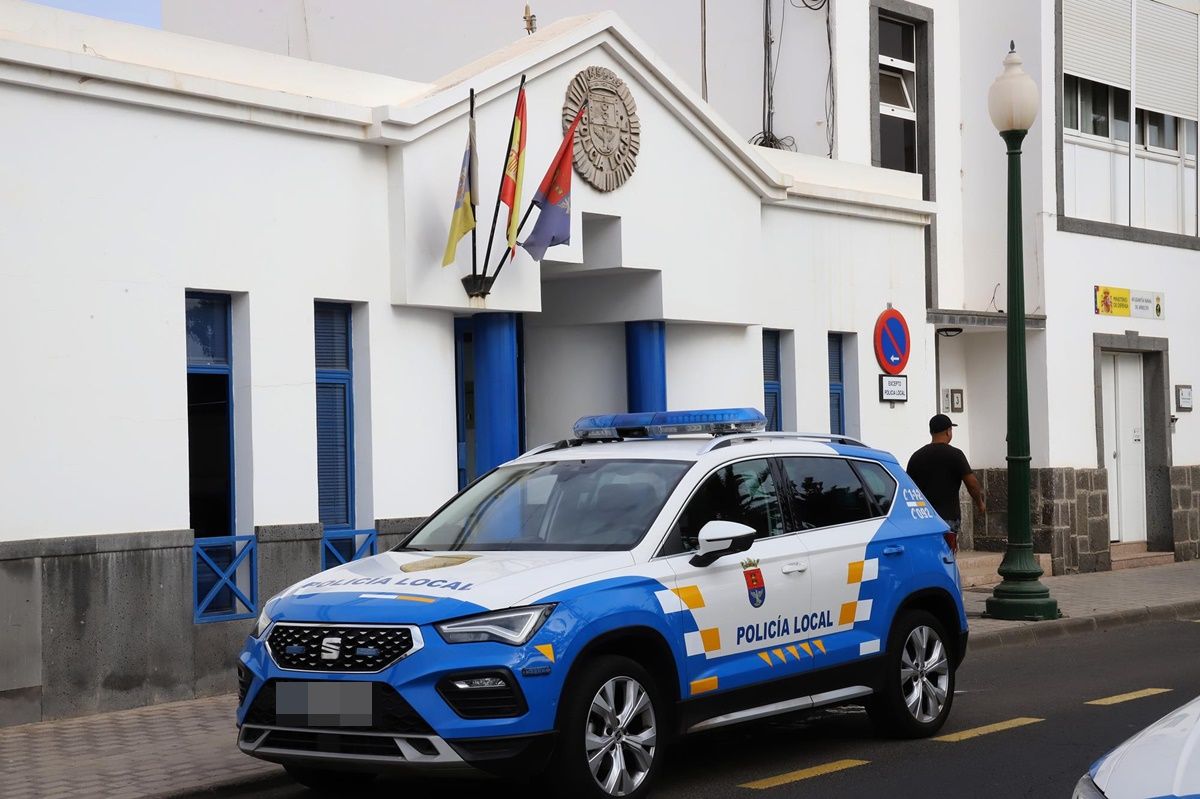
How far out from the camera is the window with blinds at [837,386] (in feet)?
59.4

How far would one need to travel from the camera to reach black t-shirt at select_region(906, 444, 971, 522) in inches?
531

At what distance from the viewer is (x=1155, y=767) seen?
4422 mm

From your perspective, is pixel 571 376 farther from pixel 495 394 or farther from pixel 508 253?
pixel 508 253

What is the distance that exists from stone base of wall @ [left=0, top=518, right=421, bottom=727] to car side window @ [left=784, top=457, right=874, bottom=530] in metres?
4.88

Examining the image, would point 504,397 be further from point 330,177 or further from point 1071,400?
point 1071,400

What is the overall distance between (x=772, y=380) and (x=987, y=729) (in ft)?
26.6

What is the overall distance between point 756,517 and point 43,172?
18.4 feet

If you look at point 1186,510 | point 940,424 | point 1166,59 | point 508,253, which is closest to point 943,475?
point 940,424

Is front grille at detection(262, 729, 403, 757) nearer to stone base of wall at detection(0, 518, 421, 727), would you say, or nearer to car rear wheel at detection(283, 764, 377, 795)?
car rear wheel at detection(283, 764, 377, 795)

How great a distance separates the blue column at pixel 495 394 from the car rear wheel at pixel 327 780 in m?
5.80

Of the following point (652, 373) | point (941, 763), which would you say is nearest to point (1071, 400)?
point (652, 373)

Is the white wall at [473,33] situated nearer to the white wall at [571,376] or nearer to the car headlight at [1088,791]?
the white wall at [571,376]

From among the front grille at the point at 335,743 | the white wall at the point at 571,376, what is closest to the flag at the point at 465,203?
the white wall at the point at 571,376

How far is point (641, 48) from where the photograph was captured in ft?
49.2
